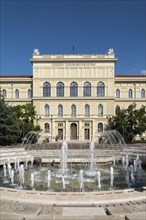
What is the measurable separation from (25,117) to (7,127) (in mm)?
10020

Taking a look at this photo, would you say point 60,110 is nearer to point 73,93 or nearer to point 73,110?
point 73,110

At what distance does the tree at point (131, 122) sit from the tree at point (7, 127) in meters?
16.3

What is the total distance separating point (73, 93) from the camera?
44688 millimetres

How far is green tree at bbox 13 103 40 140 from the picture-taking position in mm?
37216

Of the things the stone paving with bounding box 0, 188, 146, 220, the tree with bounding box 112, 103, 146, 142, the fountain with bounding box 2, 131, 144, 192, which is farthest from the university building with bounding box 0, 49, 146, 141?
the stone paving with bounding box 0, 188, 146, 220

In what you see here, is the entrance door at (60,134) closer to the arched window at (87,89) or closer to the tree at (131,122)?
the arched window at (87,89)

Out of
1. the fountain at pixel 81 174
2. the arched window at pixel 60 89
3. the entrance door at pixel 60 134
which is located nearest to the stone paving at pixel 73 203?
the fountain at pixel 81 174

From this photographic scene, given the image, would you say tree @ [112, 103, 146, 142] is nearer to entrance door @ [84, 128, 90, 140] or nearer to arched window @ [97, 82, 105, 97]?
entrance door @ [84, 128, 90, 140]

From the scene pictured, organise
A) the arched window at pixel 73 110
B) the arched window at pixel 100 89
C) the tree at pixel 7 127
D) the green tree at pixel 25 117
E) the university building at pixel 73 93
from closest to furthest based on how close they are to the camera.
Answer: the tree at pixel 7 127, the green tree at pixel 25 117, the university building at pixel 73 93, the arched window at pixel 100 89, the arched window at pixel 73 110

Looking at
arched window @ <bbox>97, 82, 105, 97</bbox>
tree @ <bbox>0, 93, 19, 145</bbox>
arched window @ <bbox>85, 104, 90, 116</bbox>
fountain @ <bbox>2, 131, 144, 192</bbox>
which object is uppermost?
arched window @ <bbox>97, 82, 105, 97</bbox>

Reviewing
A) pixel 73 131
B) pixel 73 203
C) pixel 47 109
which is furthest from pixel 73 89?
pixel 73 203

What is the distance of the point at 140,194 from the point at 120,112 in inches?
A: 1226

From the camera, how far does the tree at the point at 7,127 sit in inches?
1160

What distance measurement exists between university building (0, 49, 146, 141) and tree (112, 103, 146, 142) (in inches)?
186
